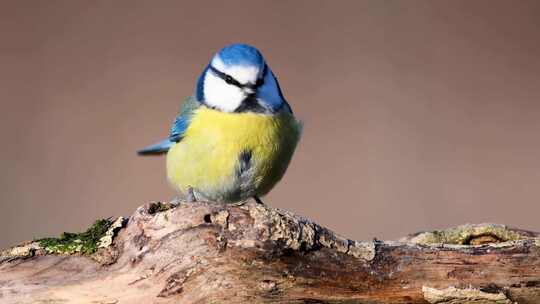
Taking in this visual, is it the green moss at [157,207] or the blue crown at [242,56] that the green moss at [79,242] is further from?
the blue crown at [242,56]

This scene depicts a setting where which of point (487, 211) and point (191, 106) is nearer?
point (191, 106)

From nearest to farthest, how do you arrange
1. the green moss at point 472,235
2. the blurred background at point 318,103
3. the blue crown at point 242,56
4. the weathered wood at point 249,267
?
1. the weathered wood at point 249,267
2. the green moss at point 472,235
3. the blue crown at point 242,56
4. the blurred background at point 318,103

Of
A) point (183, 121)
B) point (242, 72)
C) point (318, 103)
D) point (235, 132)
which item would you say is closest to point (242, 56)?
point (242, 72)

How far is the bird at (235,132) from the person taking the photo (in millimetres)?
1769

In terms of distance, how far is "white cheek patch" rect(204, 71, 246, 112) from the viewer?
180 centimetres

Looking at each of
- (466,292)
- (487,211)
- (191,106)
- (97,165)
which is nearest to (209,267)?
(466,292)

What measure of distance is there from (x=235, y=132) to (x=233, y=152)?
0.04 meters

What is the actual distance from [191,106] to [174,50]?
1.20 m

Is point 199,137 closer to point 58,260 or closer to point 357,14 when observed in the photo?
point 58,260

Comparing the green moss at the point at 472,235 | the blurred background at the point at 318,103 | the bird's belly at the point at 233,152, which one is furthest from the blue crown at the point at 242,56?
the blurred background at the point at 318,103

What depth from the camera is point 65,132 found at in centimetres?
292

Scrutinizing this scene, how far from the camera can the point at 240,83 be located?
1.77 metres

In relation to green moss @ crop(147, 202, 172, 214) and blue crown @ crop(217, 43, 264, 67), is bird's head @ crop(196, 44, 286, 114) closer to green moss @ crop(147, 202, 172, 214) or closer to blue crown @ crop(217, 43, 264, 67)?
blue crown @ crop(217, 43, 264, 67)

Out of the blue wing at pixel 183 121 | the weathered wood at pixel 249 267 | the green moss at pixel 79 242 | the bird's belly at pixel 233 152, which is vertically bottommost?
the weathered wood at pixel 249 267
